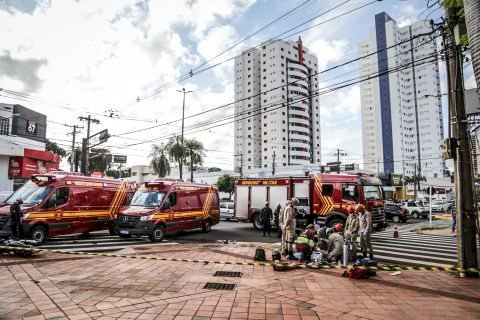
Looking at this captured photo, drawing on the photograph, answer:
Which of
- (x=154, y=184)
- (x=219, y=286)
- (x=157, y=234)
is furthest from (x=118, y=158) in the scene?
(x=219, y=286)

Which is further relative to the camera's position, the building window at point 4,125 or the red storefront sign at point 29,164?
the building window at point 4,125

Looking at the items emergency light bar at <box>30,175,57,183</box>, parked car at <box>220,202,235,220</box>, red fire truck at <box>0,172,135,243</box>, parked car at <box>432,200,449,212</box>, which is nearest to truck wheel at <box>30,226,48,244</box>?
red fire truck at <box>0,172,135,243</box>

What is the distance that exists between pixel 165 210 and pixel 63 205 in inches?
151

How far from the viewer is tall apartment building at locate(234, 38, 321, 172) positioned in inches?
4269

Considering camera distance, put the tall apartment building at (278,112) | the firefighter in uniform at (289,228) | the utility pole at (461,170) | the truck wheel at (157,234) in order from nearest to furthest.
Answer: the utility pole at (461,170) → the firefighter in uniform at (289,228) → the truck wheel at (157,234) → the tall apartment building at (278,112)

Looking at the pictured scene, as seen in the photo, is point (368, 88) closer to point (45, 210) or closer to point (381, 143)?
point (381, 143)

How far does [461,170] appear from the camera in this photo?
827 centimetres

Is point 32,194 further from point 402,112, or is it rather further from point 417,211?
point 402,112

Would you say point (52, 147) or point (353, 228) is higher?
point (52, 147)

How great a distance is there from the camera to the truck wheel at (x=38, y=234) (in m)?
12.2

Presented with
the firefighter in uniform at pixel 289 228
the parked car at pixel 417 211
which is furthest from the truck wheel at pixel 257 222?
the parked car at pixel 417 211

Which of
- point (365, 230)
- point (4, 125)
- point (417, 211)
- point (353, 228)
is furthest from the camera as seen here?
point (4, 125)

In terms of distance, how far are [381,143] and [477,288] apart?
129 metres

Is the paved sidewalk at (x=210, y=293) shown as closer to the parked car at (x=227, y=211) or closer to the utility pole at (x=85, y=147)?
the parked car at (x=227, y=211)
